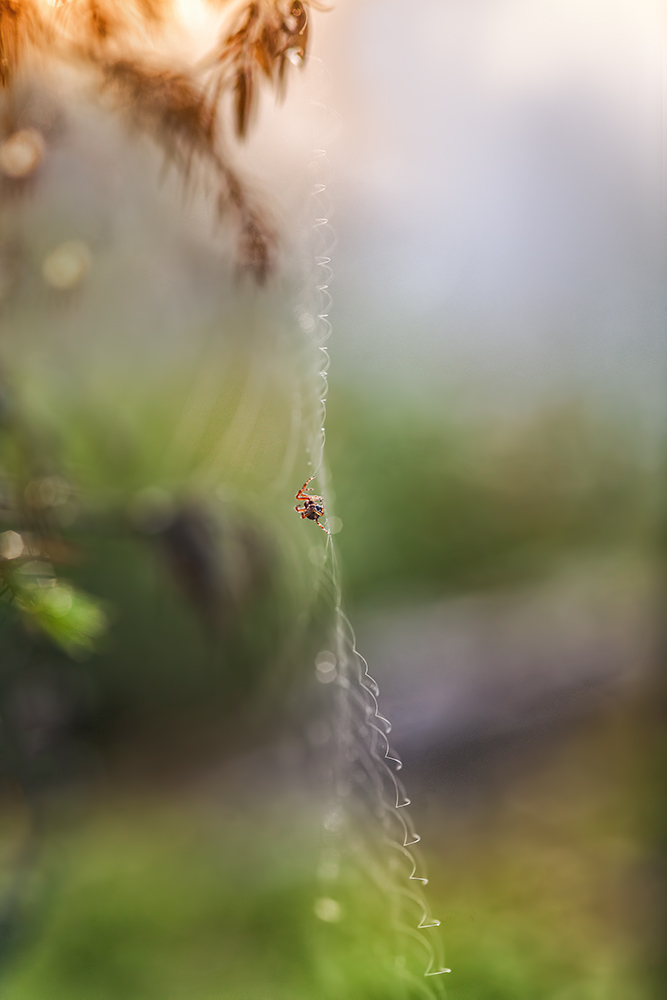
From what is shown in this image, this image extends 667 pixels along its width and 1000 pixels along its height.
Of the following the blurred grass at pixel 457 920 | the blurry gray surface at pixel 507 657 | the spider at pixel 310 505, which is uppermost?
the spider at pixel 310 505

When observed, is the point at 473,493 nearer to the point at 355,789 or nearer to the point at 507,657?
the point at 507,657

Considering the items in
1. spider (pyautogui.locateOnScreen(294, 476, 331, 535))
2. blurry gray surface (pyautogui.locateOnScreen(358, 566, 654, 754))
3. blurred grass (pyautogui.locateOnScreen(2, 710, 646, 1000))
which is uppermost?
spider (pyautogui.locateOnScreen(294, 476, 331, 535))

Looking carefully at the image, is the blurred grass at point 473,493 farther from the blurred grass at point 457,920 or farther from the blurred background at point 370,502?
the blurred grass at point 457,920

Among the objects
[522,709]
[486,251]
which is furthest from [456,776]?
[486,251]

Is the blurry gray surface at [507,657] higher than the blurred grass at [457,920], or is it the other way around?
the blurry gray surface at [507,657]

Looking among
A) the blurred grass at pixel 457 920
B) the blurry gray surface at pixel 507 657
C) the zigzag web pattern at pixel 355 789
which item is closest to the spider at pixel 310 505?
the zigzag web pattern at pixel 355 789

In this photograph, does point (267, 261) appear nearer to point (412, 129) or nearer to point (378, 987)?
point (412, 129)

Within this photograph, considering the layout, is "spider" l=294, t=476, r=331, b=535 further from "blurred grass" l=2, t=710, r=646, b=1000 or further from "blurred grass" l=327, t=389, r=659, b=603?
"blurred grass" l=2, t=710, r=646, b=1000

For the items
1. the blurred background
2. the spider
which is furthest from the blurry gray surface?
the spider
